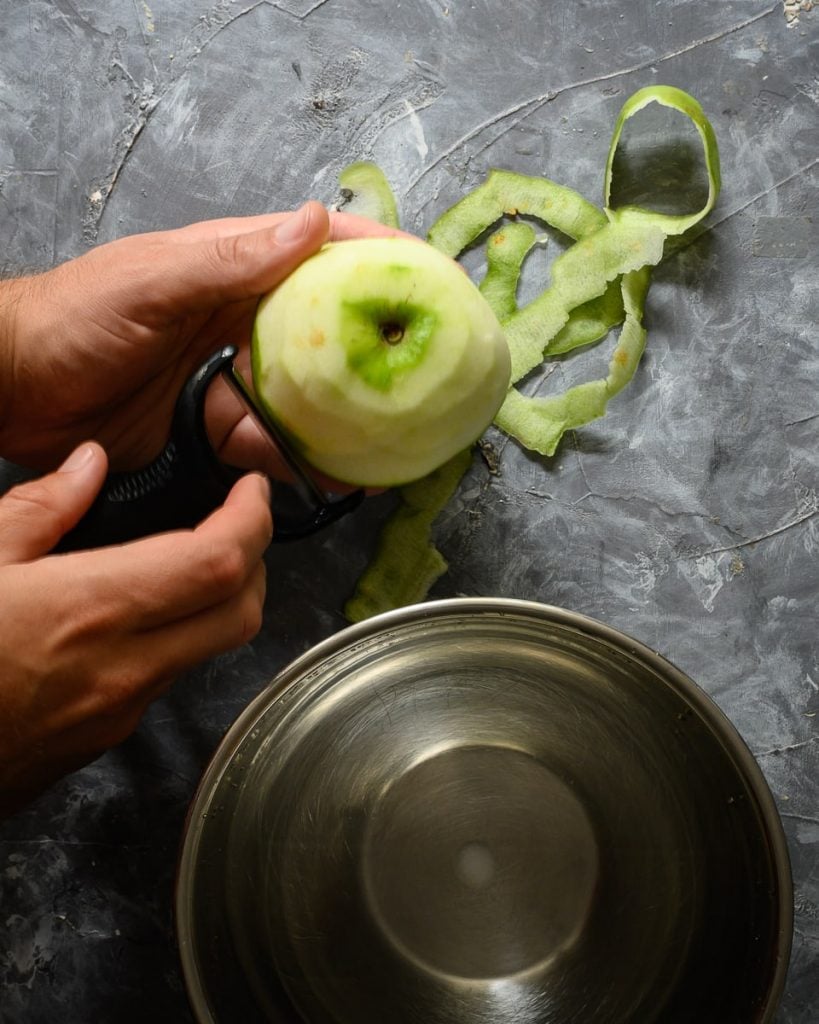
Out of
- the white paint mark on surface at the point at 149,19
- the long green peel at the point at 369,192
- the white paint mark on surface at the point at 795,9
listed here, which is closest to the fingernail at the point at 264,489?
the long green peel at the point at 369,192

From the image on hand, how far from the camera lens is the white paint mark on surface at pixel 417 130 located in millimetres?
1229

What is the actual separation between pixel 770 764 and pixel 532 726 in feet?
1.03

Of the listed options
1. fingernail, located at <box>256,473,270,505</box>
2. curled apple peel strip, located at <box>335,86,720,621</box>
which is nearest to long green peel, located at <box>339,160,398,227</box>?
curled apple peel strip, located at <box>335,86,720,621</box>

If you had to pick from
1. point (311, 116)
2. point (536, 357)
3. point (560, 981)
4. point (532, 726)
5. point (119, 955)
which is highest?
Result: point (311, 116)

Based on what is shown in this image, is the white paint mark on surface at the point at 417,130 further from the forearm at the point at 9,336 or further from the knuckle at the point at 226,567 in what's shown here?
the knuckle at the point at 226,567

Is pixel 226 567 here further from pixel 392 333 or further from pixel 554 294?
pixel 554 294

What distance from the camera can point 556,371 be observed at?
47.6 inches

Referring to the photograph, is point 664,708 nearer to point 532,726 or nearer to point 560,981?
point 532,726

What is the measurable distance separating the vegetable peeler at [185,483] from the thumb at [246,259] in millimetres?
78

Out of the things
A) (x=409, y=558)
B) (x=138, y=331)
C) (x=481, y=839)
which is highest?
(x=138, y=331)

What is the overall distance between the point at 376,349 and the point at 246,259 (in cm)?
18

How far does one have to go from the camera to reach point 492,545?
120cm

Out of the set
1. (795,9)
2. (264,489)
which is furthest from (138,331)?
(795,9)

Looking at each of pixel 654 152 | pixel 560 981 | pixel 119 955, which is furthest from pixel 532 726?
pixel 654 152
